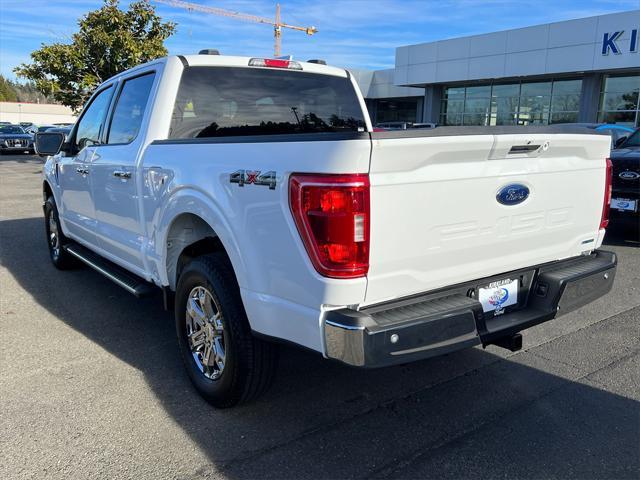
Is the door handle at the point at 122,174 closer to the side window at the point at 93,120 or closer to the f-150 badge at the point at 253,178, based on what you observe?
the side window at the point at 93,120

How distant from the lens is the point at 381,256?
249cm

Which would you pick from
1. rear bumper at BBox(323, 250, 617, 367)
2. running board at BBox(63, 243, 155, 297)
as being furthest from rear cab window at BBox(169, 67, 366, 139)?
rear bumper at BBox(323, 250, 617, 367)

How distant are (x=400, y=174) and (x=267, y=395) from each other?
69.5 inches

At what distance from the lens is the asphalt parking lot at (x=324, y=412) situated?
2.75m

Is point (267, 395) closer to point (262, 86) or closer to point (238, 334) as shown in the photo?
point (238, 334)

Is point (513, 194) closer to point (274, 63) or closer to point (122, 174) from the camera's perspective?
point (274, 63)

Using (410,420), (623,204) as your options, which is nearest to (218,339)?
(410,420)

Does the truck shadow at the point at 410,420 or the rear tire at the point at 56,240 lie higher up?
the rear tire at the point at 56,240

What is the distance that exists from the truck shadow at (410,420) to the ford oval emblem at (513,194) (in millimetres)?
1261

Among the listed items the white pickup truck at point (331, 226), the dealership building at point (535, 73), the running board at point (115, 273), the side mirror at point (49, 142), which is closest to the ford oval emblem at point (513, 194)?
the white pickup truck at point (331, 226)

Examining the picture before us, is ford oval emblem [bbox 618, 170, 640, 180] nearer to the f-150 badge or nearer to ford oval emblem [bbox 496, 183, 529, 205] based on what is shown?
ford oval emblem [bbox 496, 183, 529, 205]

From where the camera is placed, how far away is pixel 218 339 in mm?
3219

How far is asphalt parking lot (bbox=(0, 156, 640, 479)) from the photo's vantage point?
9.04ft

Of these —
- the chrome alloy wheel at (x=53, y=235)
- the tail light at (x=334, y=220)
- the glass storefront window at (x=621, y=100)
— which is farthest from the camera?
the glass storefront window at (x=621, y=100)
